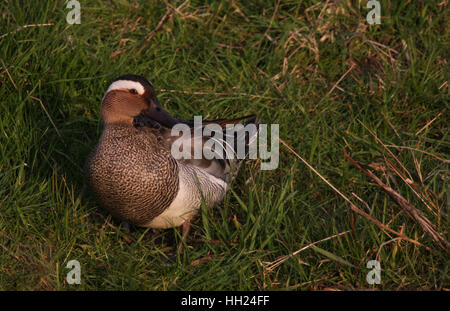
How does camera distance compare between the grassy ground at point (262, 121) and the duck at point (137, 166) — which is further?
the duck at point (137, 166)

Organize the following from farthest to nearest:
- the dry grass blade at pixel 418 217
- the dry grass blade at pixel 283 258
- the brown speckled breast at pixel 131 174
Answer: the brown speckled breast at pixel 131 174, the dry grass blade at pixel 283 258, the dry grass blade at pixel 418 217

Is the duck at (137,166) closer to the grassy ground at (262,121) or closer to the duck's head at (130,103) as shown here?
the duck's head at (130,103)

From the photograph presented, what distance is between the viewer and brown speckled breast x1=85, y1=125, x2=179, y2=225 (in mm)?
3373

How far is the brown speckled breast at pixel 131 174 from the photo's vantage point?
3.37 meters

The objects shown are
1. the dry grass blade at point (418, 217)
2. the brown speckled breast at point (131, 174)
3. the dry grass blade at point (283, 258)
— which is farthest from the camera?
the brown speckled breast at point (131, 174)

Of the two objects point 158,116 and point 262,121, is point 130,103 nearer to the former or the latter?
point 158,116

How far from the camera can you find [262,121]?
4.41 metres

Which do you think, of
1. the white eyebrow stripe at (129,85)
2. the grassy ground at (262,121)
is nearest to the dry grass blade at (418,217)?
the grassy ground at (262,121)

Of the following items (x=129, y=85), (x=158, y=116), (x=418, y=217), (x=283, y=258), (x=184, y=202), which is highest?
(x=129, y=85)

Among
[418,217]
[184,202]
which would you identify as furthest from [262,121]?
[418,217]

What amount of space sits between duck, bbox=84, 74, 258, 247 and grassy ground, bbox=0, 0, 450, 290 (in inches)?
6.4

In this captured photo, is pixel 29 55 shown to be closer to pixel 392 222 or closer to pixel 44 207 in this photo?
pixel 44 207

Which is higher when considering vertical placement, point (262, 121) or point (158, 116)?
point (262, 121)

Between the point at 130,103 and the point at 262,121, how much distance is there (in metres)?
1.23
